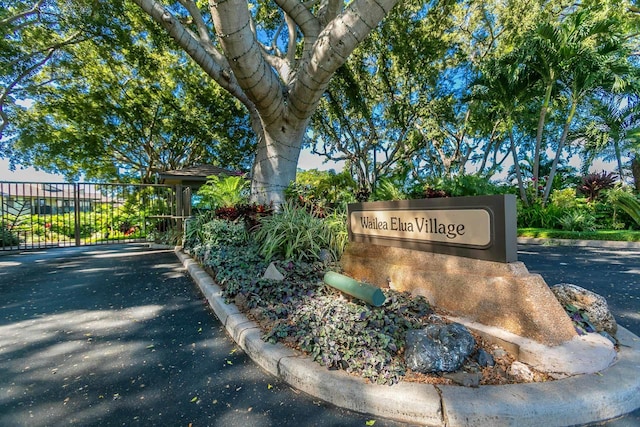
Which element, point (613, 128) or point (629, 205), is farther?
point (613, 128)

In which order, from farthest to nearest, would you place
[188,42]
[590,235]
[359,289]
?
[590,235], [188,42], [359,289]

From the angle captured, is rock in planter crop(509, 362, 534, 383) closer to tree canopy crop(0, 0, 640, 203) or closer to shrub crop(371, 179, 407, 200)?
tree canopy crop(0, 0, 640, 203)

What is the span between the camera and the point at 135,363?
7.42ft

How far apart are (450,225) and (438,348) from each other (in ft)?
3.59

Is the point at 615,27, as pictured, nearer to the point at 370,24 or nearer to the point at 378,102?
the point at 378,102

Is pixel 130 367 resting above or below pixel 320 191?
below

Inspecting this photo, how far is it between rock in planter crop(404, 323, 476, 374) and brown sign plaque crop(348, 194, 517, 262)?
69 cm

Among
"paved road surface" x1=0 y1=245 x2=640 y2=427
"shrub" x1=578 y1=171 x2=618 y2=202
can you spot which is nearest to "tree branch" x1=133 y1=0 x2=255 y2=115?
"paved road surface" x1=0 y1=245 x2=640 y2=427

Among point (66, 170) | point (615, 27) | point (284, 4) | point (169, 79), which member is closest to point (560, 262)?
point (284, 4)

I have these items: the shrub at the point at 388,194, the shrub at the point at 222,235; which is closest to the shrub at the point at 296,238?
the shrub at the point at 222,235

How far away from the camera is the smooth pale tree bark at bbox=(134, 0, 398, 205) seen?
148 inches

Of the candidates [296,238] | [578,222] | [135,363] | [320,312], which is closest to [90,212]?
[296,238]

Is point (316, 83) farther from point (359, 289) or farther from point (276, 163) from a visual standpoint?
point (359, 289)

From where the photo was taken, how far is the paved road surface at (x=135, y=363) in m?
1.69
